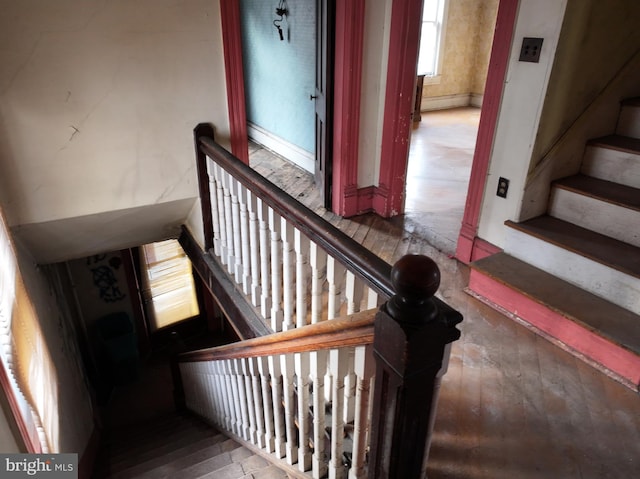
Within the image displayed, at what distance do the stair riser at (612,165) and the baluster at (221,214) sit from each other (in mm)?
2154

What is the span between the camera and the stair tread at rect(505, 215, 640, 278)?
7.07 feet

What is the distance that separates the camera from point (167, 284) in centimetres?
571

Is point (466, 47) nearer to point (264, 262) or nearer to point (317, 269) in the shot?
point (264, 262)

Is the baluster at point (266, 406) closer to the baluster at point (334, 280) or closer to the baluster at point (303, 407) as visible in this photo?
the baluster at point (303, 407)

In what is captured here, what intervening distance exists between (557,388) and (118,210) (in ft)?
8.42

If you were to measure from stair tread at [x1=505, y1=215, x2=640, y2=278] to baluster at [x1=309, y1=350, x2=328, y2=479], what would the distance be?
1634 millimetres

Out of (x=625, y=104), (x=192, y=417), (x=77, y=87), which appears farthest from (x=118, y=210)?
(x=625, y=104)

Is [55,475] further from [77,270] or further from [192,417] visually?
[77,270]

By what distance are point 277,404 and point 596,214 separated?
2.00 meters

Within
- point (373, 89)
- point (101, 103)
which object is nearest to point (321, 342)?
point (101, 103)

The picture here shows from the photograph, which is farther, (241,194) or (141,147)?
(141,147)

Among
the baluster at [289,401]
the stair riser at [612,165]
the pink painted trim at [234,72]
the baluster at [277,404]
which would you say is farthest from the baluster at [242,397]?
the stair riser at [612,165]

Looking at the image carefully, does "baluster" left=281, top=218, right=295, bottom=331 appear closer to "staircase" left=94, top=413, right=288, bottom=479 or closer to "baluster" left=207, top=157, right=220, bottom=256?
"staircase" left=94, top=413, right=288, bottom=479

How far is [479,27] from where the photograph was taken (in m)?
7.97
